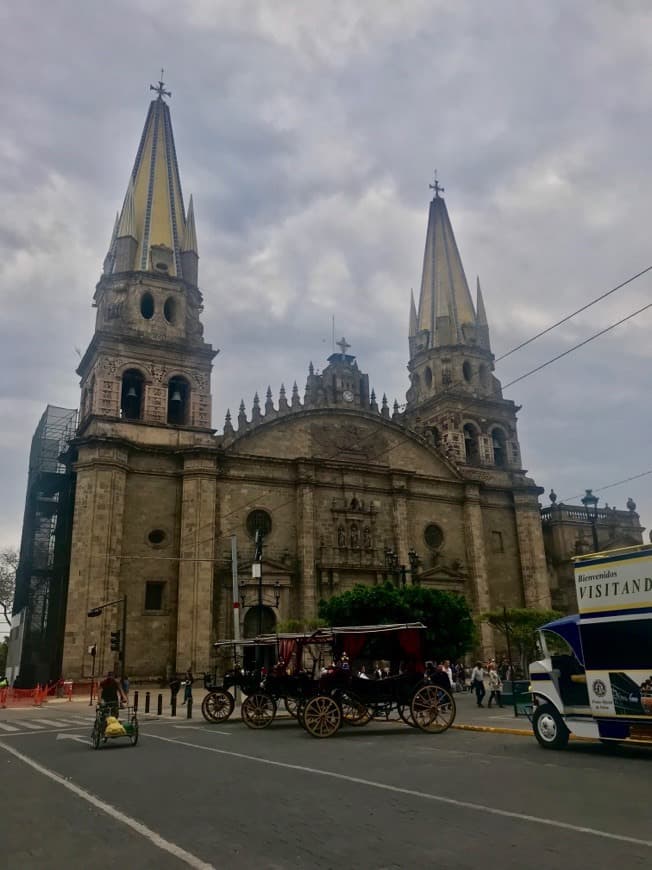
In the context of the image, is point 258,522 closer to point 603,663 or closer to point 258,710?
point 258,710

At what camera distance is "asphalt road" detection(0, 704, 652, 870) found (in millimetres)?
5762

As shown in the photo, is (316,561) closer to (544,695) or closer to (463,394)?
(463,394)

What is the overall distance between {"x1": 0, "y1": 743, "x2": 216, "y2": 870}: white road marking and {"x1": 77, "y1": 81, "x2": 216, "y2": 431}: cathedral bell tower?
25.9 m

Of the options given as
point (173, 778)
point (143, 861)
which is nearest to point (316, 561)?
point (173, 778)

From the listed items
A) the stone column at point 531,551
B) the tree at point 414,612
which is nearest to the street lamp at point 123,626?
the tree at point 414,612

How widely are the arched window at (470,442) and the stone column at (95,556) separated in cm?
2271

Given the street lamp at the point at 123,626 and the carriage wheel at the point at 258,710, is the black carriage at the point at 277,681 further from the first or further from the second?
the street lamp at the point at 123,626

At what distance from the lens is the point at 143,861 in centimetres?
570

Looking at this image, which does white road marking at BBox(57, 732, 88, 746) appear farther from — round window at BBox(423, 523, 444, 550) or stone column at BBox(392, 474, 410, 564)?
round window at BBox(423, 523, 444, 550)

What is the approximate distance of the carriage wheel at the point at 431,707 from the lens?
48.9ft

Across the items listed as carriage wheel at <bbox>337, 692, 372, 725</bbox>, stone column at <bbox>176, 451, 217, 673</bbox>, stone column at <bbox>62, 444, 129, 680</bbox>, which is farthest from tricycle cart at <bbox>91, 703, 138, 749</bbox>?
stone column at <bbox>176, 451, 217, 673</bbox>

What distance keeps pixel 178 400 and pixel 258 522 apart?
777 cm

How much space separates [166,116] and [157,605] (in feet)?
100

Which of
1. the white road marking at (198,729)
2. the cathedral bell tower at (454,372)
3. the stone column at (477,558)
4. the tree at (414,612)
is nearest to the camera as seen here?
the white road marking at (198,729)
